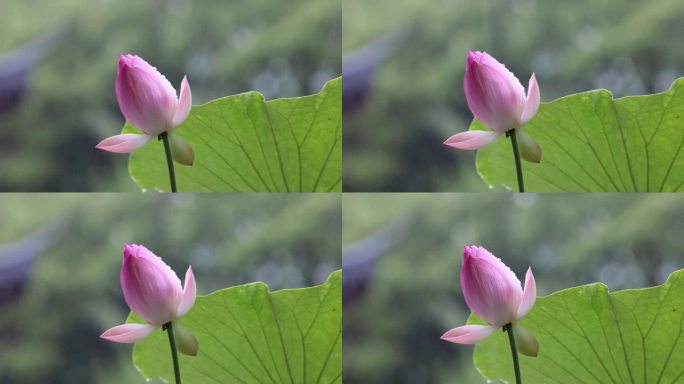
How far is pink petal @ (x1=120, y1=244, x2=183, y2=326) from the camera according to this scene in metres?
1.22

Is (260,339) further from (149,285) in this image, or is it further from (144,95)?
(144,95)

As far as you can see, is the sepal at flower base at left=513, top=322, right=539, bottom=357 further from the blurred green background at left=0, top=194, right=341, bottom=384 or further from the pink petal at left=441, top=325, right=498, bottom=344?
the blurred green background at left=0, top=194, right=341, bottom=384

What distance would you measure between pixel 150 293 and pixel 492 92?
60 cm

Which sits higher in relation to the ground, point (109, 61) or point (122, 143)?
point (109, 61)

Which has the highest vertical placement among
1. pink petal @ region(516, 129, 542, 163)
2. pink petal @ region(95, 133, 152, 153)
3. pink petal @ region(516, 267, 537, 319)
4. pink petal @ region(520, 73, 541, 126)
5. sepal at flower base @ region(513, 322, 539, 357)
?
pink petal @ region(520, 73, 541, 126)

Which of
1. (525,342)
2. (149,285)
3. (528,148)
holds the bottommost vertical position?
(525,342)

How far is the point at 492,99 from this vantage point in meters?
1.24

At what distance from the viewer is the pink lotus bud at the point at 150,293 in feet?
4.00

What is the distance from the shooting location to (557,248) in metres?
1.24

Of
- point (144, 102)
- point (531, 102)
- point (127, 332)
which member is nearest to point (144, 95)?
point (144, 102)

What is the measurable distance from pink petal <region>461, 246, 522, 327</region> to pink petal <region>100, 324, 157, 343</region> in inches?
19.2

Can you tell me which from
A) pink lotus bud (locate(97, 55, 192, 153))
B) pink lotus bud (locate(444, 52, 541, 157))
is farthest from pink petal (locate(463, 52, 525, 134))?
pink lotus bud (locate(97, 55, 192, 153))

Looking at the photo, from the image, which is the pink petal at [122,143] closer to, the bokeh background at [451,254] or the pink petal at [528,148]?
the bokeh background at [451,254]

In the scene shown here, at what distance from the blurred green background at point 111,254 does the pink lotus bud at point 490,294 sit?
20 centimetres
